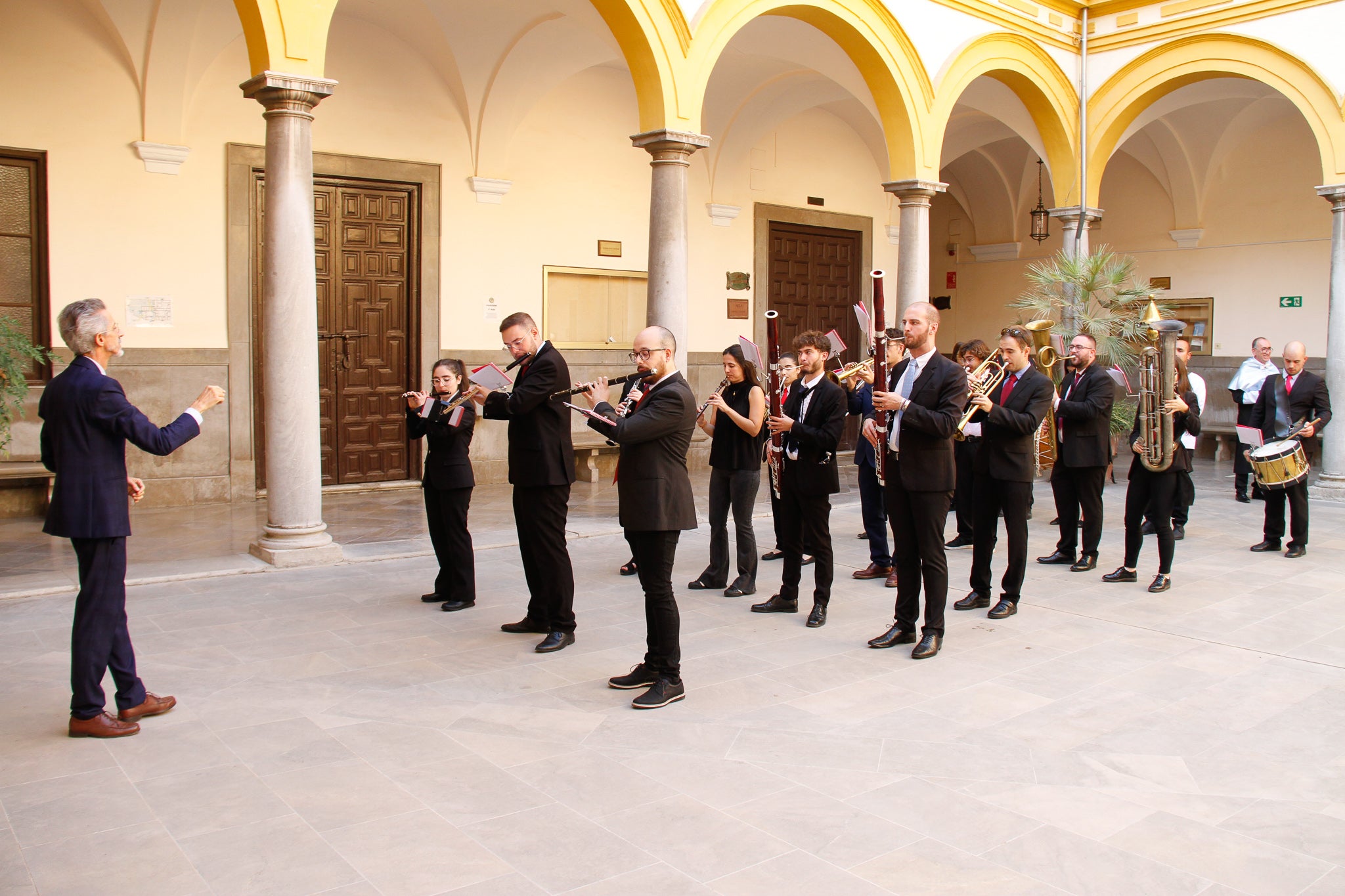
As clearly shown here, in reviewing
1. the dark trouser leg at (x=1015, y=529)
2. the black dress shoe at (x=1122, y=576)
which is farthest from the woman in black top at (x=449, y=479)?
the black dress shoe at (x=1122, y=576)

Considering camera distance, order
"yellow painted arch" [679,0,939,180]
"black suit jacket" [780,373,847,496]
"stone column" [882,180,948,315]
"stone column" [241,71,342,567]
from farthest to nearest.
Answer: "stone column" [882,180,948,315] < "yellow painted arch" [679,0,939,180] < "stone column" [241,71,342,567] < "black suit jacket" [780,373,847,496]

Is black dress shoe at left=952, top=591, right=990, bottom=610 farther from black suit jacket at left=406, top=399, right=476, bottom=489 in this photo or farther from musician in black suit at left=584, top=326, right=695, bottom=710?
black suit jacket at left=406, top=399, right=476, bottom=489

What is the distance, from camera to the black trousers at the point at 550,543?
573cm

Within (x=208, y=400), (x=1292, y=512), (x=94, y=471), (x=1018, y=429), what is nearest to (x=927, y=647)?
(x=1018, y=429)

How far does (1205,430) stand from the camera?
1573cm

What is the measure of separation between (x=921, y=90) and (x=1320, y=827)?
9.19 metres

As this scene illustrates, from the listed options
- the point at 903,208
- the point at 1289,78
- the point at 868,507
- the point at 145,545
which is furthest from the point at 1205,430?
the point at 145,545

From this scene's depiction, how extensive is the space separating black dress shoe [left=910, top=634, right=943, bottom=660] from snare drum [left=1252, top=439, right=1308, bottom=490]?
4.12m

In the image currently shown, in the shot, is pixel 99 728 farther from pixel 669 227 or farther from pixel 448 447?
pixel 669 227

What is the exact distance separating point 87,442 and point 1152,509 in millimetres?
6389

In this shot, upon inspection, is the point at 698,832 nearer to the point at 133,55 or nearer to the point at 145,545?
the point at 145,545

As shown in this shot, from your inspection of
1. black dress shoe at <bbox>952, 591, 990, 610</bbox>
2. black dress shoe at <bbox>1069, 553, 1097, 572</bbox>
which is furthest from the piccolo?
black dress shoe at <bbox>1069, 553, 1097, 572</bbox>

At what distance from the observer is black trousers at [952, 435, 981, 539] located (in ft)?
28.0

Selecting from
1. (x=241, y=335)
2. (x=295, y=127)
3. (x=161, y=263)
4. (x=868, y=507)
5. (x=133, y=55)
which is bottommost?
(x=868, y=507)
